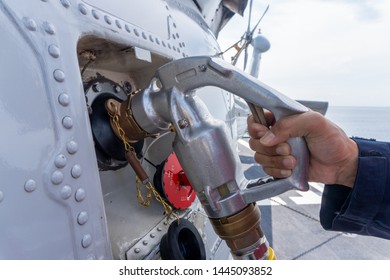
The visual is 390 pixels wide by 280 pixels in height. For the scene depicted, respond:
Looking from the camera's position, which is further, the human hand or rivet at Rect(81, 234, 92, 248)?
the human hand

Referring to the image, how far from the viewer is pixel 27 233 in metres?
0.49

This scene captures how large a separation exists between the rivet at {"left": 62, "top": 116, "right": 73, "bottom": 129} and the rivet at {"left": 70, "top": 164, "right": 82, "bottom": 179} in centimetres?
8

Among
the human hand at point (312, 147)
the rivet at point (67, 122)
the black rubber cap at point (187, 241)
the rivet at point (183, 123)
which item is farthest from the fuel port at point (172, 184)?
the rivet at point (67, 122)

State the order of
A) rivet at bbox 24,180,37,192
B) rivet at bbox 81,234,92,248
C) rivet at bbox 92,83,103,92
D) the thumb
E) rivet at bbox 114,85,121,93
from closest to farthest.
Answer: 1. rivet at bbox 24,180,37,192
2. rivet at bbox 81,234,92,248
3. the thumb
4. rivet at bbox 92,83,103,92
5. rivet at bbox 114,85,121,93

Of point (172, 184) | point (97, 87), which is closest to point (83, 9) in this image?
point (97, 87)

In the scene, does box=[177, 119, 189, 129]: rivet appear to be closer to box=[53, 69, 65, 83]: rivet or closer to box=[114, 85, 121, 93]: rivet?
box=[53, 69, 65, 83]: rivet

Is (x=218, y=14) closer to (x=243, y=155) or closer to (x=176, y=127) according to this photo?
(x=176, y=127)

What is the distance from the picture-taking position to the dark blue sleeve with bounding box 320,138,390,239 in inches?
37.1

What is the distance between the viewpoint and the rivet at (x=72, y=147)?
576 millimetres

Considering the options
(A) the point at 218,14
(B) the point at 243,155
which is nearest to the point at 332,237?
(A) the point at 218,14

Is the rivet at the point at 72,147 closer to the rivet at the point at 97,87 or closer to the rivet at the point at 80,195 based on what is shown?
the rivet at the point at 80,195

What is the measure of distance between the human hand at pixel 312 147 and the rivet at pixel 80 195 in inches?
18.5

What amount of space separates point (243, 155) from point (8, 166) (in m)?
7.33

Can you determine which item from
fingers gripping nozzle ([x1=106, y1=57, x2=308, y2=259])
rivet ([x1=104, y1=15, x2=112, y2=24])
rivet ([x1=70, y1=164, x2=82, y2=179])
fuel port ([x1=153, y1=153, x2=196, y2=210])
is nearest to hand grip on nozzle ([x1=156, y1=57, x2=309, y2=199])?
fingers gripping nozzle ([x1=106, y1=57, x2=308, y2=259])
